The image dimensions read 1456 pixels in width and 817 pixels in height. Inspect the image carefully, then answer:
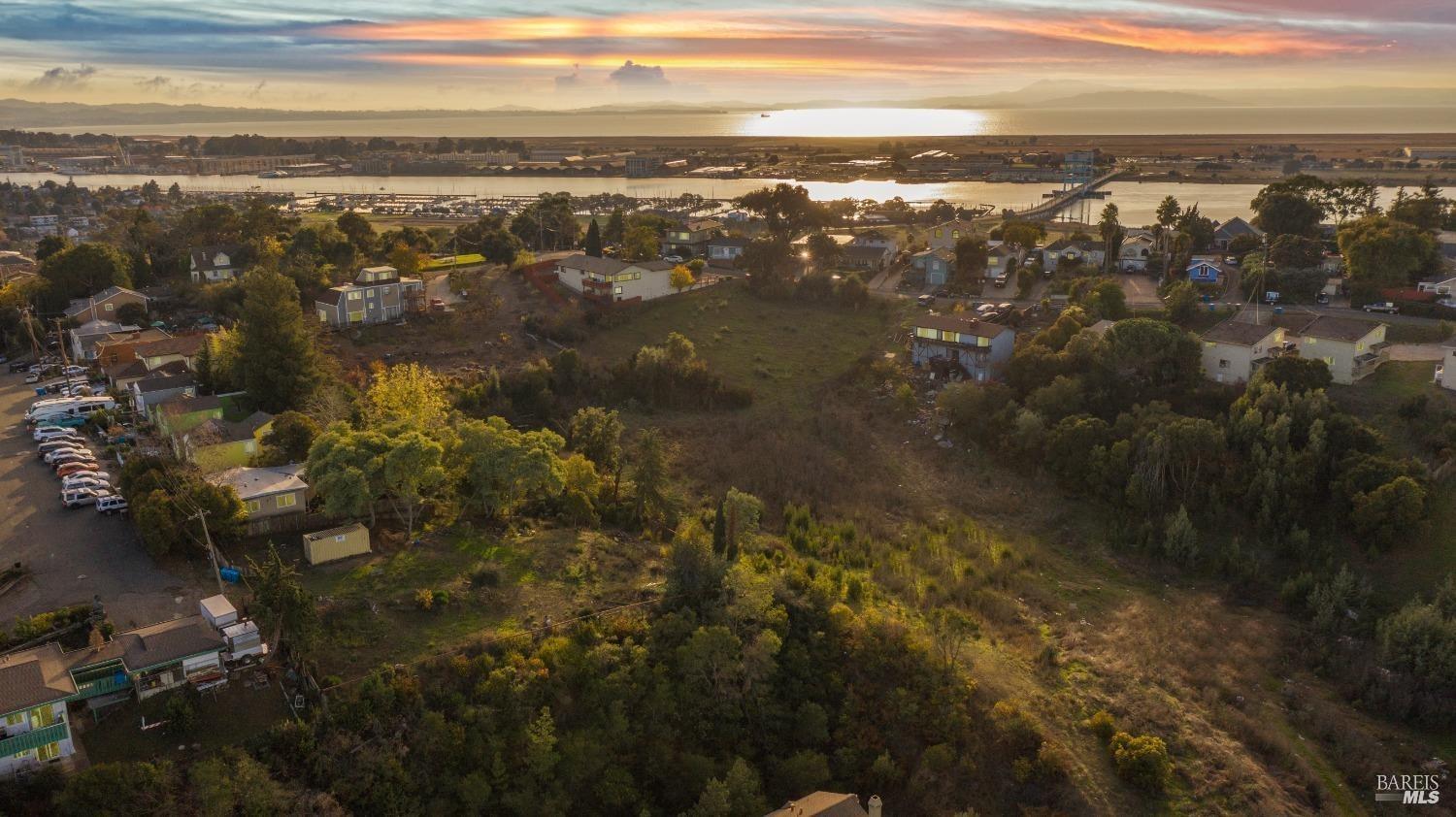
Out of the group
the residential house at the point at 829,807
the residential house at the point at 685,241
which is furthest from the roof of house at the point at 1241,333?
the residential house at the point at 685,241

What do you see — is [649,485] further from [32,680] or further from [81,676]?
[32,680]

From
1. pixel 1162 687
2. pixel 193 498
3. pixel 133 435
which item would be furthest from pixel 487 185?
pixel 1162 687

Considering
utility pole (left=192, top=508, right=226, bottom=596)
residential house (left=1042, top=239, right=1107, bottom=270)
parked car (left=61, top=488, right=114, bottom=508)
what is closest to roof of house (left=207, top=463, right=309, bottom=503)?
Answer: utility pole (left=192, top=508, right=226, bottom=596)

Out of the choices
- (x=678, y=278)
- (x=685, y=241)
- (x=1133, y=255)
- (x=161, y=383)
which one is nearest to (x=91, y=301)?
(x=161, y=383)

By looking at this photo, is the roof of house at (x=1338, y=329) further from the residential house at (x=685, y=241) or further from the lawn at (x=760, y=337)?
the residential house at (x=685, y=241)

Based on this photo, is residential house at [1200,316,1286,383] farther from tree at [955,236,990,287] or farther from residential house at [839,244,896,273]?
residential house at [839,244,896,273]
